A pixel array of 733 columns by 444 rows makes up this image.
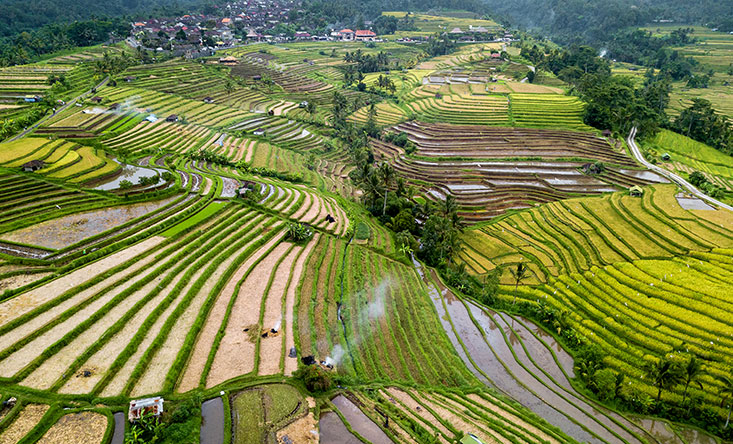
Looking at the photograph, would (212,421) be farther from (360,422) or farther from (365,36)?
(365,36)

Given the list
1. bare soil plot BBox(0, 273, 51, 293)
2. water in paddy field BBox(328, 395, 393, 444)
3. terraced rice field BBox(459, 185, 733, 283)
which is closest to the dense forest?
terraced rice field BBox(459, 185, 733, 283)

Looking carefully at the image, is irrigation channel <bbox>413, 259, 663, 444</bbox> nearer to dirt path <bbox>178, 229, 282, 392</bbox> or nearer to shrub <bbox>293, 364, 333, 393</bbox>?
shrub <bbox>293, 364, 333, 393</bbox>

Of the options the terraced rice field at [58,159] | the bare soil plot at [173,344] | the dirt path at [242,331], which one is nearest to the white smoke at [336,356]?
the dirt path at [242,331]

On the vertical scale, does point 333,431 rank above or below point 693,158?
below

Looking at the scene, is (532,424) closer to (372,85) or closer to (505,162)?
(505,162)

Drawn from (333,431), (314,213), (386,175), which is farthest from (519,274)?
(314,213)
